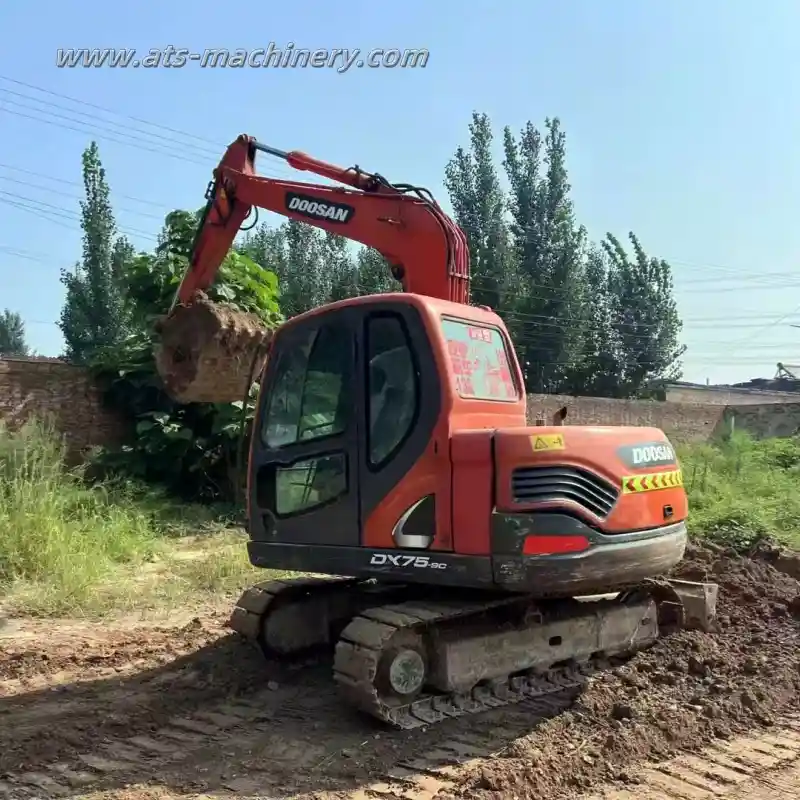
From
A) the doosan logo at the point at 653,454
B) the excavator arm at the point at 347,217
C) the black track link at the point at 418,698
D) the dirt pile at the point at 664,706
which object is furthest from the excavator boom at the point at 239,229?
the dirt pile at the point at 664,706

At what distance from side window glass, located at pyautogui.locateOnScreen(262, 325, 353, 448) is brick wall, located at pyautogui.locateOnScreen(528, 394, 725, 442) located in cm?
1387

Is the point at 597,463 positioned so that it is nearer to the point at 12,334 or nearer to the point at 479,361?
the point at 479,361

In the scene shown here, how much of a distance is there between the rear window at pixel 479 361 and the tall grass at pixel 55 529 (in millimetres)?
4047

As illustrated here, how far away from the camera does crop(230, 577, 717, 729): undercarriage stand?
4523mm

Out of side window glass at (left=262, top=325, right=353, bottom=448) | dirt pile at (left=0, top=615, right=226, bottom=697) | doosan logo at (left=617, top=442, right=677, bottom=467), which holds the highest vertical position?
side window glass at (left=262, top=325, right=353, bottom=448)

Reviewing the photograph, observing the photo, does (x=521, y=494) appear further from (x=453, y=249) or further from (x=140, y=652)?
(x=140, y=652)

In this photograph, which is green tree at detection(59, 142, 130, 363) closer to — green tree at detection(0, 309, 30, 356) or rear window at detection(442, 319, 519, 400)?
rear window at detection(442, 319, 519, 400)

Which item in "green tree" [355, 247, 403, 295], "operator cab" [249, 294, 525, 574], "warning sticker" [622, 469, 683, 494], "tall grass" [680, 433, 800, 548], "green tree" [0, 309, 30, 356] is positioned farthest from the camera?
"green tree" [0, 309, 30, 356]

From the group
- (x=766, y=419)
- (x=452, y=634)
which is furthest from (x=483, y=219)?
(x=452, y=634)

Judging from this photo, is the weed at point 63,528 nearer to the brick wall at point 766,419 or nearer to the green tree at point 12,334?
the brick wall at point 766,419

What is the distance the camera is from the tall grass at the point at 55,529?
750cm

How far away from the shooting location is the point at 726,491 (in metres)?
11.9

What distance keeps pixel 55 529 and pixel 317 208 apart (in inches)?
156

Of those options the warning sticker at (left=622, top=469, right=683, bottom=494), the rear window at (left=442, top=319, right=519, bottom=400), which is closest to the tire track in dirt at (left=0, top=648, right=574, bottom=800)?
the warning sticker at (left=622, top=469, right=683, bottom=494)
